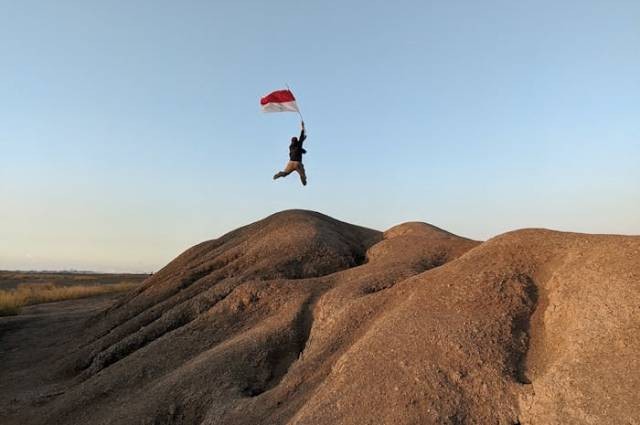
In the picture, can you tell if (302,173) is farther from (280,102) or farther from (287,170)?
(280,102)

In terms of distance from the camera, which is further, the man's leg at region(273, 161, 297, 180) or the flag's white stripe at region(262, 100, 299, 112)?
the man's leg at region(273, 161, 297, 180)

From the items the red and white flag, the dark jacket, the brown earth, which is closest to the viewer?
the brown earth

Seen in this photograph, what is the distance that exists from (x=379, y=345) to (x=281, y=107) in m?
9.68

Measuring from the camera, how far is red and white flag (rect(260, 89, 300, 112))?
672 inches

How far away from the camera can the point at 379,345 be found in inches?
392

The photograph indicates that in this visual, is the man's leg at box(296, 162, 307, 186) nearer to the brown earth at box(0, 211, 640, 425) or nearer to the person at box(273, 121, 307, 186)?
the person at box(273, 121, 307, 186)

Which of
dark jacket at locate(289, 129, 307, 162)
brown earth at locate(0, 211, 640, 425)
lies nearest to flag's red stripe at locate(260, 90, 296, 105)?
dark jacket at locate(289, 129, 307, 162)

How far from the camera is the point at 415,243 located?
16547 mm

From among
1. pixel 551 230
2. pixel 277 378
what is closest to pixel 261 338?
pixel 277 378

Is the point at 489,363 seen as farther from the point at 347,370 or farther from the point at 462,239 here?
the point at 462,239

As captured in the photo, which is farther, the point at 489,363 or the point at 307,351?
the point at 307,351

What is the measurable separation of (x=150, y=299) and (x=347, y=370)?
33.1 feet

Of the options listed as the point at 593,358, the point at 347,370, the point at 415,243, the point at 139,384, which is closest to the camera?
the point at 593,358

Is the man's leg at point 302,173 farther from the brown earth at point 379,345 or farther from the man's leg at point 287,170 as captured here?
the brown earth at point 379,345
